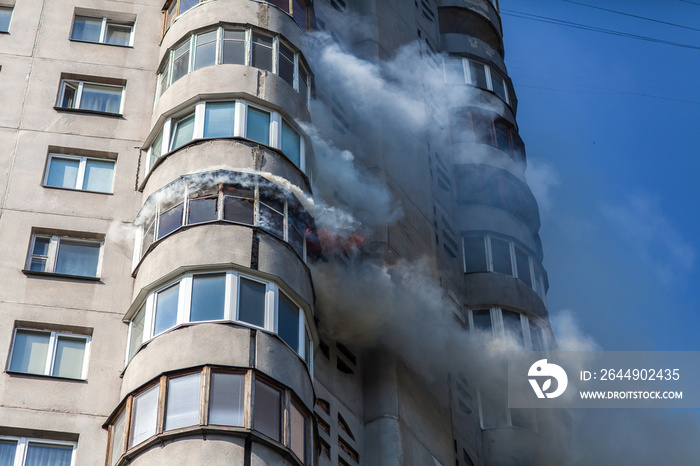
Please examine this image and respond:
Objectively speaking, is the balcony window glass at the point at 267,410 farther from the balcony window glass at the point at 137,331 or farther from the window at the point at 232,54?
the window at the point at 232,54

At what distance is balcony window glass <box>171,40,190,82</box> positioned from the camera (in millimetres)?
29516

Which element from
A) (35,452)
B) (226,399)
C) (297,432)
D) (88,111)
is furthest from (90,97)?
(297,432)

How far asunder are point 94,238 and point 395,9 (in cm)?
1754

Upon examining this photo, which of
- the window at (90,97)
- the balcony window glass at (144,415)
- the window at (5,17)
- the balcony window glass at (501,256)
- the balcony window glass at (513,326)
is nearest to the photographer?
the balcony window glass at (144,415)

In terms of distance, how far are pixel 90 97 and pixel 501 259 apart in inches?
539

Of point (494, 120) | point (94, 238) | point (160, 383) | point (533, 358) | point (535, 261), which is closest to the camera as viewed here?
point (160, 383)

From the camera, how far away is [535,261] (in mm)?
37156

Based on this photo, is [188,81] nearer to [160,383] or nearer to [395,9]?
[160,383]

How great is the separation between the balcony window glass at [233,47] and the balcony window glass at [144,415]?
32.6 feet

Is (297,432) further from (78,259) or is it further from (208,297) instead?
(78,259)

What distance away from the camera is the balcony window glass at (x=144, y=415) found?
21.9 m

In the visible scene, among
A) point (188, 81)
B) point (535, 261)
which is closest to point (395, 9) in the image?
point (535, 261)

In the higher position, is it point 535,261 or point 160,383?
point 535,261

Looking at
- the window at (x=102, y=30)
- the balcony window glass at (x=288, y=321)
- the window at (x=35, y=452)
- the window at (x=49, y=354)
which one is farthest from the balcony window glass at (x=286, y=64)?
the window at (x=35, y=452)
